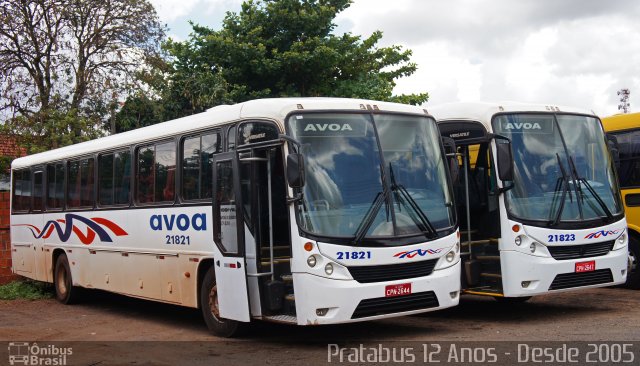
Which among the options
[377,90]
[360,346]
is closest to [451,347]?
[360,346]

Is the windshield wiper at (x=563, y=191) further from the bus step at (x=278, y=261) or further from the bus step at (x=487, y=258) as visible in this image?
the bus step at (x=278, y=261)

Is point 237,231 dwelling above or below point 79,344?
above

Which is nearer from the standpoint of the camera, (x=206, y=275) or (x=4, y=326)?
(x=206, y=275)

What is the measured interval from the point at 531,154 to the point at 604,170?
1.28 m

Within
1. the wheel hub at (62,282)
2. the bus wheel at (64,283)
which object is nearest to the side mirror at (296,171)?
the bus wheel at (64,283)

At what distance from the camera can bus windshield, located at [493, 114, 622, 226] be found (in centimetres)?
Result: 1031

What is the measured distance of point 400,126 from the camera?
953cm

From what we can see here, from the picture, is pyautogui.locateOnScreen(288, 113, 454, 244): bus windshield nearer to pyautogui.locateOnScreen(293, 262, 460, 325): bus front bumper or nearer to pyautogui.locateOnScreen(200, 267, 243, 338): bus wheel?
pyautogui.locateOnScreen(293, 262, 460, 325): bus front bumper

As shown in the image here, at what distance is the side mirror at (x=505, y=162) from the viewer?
9.94 meters

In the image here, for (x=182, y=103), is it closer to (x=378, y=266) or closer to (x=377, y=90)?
(x=377, y=90)

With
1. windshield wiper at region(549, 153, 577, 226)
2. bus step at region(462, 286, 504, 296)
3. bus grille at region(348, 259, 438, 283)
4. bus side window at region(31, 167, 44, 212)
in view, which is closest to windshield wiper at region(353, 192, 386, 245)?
bus grille at region(348, 259, 438, 283)

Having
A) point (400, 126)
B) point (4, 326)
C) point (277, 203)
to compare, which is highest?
point (400, 126)

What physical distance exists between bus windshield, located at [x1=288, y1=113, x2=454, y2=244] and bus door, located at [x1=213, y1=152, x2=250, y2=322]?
1.03 meters

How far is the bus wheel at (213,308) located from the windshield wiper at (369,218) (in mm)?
2308
